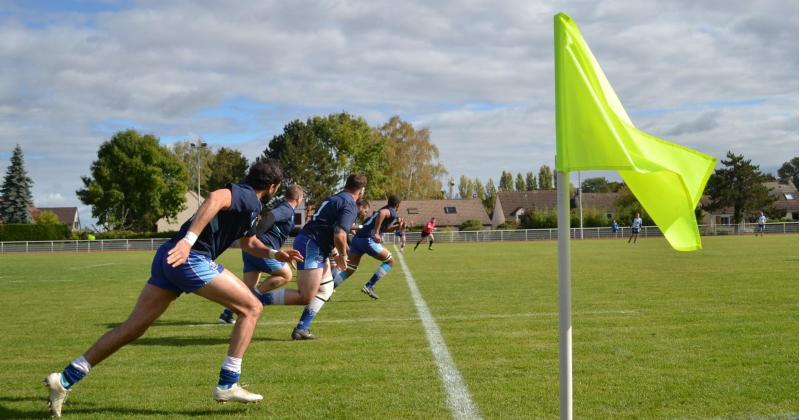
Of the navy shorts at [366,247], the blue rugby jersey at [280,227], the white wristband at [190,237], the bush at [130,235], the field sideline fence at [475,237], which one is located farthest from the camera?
the bush at [130,235]

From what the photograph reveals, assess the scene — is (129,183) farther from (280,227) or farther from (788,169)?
(788,169)

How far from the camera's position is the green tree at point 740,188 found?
75.6m

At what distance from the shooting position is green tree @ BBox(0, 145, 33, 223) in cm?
6862

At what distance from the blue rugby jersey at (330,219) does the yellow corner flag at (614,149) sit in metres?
5.27

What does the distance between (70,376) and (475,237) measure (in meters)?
52.8

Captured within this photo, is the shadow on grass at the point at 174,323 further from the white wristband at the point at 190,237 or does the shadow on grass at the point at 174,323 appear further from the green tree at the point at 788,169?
the green tree at the point at 788,169

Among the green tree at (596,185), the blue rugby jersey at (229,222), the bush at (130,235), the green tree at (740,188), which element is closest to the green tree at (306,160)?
the bush at (130,235)

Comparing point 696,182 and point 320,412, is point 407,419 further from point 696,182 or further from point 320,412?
point 696,182

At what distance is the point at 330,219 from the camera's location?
29.1 ft

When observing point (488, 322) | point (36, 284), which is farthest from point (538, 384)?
point (36, 284)

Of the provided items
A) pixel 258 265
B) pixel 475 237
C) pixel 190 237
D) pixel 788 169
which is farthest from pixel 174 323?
pixel 788 169

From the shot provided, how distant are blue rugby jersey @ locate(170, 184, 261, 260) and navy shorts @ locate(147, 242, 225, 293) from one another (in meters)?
0.09

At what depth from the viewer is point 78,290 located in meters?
16.2

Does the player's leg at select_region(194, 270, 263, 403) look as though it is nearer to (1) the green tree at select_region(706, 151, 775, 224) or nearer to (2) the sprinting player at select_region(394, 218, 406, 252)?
(2) the sprinting player at select_region(394, 218, 406, 252)
